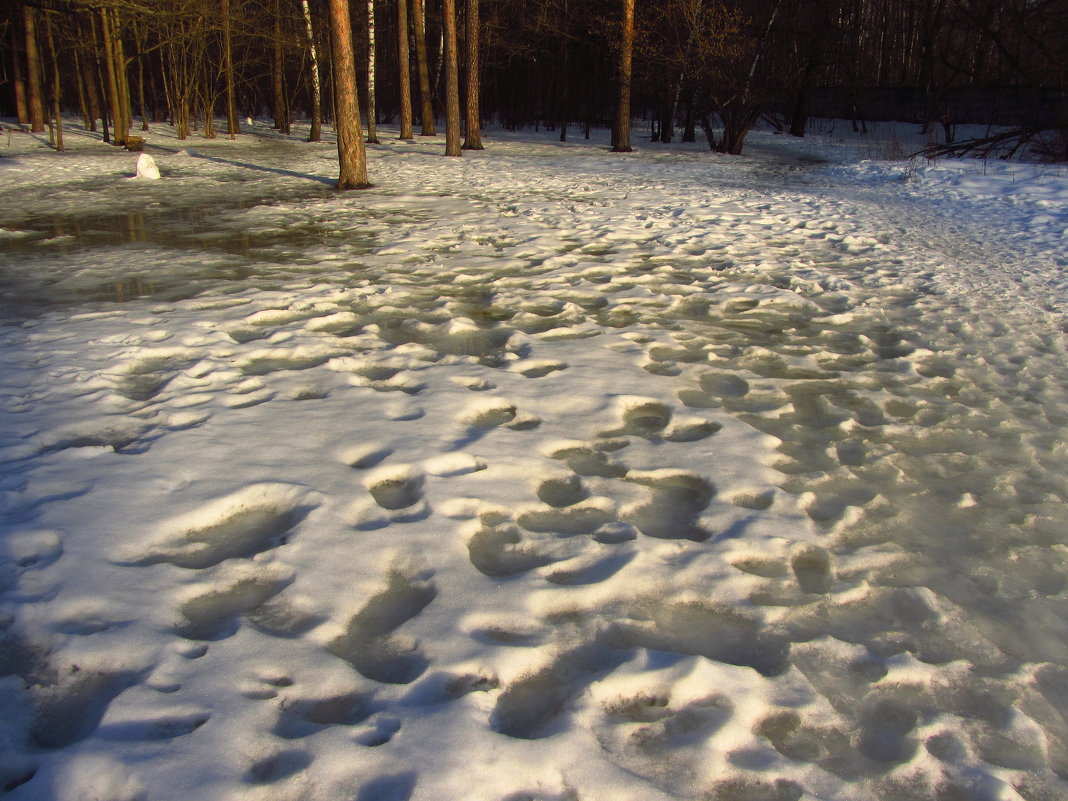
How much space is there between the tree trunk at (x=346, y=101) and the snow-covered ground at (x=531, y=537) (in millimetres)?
6487

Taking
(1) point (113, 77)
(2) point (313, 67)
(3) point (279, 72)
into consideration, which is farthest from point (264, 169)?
(3) point (279, 72)

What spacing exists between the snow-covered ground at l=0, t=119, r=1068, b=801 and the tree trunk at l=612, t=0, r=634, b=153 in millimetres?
14180

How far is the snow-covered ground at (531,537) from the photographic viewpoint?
1.83 meters

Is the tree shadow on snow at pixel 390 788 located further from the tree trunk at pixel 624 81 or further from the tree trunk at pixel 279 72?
the tree trunk at pixel 279 72

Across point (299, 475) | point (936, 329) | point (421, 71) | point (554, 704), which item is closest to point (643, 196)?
point (936, 329)

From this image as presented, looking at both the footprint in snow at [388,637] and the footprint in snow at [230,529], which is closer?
the footprint in snow at [388,637]

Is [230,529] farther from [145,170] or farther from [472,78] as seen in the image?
[472,78]

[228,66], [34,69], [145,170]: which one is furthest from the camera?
[228,66]

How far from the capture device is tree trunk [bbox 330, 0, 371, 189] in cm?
1127

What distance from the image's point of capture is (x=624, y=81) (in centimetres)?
1920

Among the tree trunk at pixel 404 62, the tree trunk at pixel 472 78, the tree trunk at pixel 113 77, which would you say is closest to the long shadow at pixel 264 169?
the tree trunk at pixel 113 77

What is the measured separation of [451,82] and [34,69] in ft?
43.0

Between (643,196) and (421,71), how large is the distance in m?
14.5

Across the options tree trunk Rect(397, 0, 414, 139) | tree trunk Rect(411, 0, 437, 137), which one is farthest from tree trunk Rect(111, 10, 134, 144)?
tree trunk Rect(411, 0, 437, 137)
